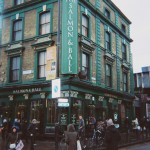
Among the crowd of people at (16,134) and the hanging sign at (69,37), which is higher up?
the hanging sign at (69,37)

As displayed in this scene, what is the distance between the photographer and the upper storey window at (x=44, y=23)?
71.4 ft

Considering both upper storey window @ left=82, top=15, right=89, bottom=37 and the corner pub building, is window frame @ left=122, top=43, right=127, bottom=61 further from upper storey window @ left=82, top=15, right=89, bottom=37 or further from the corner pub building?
upper storey window @ left=82, top=15, right=89, bottom=37

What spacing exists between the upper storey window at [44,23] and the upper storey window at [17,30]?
2370 mm

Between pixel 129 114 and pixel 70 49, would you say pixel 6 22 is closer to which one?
pixel 70 49

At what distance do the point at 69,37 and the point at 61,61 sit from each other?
1.83 meters

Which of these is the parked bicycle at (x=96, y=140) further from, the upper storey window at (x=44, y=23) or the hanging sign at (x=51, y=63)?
the upper storey window at (x=44, y=23)

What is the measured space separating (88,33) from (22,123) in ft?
30.2

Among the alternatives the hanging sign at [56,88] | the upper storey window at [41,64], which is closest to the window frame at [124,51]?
the upper storey window at [41,64]

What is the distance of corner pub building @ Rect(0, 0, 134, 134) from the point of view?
64.0 feet

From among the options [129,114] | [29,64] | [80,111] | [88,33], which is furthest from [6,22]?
[129,114]

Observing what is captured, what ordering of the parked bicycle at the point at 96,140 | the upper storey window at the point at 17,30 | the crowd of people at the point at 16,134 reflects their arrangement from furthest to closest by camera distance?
1. the upper storey window at the point at 17,30
2. the parked bicycle at the point at 96,140
3. the crowd of people at the point at 16,134

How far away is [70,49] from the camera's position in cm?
1920

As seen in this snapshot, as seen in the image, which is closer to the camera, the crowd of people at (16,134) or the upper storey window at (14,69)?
the crowd of people at (16,134)

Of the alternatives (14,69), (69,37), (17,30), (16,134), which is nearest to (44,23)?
(17,30)
